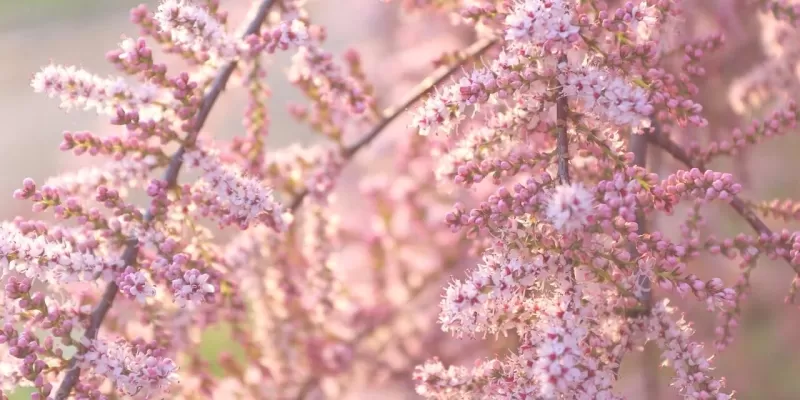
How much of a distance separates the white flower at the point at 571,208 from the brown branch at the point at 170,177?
0.37 metres

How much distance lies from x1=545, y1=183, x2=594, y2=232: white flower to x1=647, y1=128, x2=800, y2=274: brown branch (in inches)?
9.1

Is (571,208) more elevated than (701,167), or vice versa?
(701,167)

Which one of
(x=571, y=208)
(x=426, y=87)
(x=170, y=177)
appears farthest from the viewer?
(x=426, y=87)

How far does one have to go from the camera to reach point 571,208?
22.9 inches

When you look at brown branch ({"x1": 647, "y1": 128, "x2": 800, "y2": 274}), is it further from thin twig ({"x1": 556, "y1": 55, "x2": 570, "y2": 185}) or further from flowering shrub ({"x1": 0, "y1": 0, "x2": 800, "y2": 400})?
thin twig ({"x1": 556, "y1": 55, "x2": 570, "y2": 185})

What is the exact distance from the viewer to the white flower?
1.90ft

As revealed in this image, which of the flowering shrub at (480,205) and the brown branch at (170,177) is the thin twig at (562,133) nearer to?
the flowering shrub at (480,205)

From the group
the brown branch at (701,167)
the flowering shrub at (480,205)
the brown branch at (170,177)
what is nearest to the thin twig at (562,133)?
the flowering shrub at (480,205)

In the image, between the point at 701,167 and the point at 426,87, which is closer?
the point at 701,167

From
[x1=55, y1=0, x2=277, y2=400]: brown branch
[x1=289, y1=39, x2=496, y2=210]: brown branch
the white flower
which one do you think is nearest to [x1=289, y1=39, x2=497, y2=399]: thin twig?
[x1=289, y1=39, x2=496, y2=210]: brown branch

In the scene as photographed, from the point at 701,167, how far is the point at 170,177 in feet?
1.72

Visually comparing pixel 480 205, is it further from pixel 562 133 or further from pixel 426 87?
pixel 426 87

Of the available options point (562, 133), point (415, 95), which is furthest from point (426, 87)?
point (562, 133)

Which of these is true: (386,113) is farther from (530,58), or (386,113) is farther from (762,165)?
(762,165)
